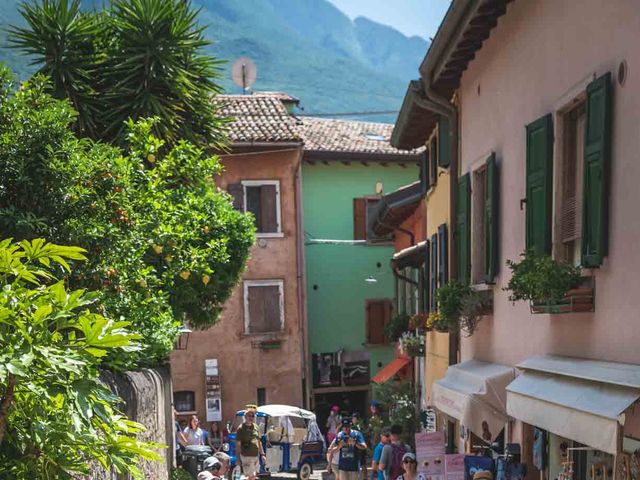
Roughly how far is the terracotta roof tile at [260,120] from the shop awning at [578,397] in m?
20.1

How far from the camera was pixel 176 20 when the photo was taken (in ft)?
51.8

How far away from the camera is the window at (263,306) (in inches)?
1192

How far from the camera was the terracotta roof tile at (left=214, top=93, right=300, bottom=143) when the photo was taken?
29359 mm

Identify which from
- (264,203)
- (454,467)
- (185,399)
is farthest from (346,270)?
(454,467)

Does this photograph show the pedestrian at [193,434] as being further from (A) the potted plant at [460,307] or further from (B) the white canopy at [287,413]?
(A) the potted plant at [460,307]

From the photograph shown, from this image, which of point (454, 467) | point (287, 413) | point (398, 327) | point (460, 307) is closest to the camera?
point (454, 467)

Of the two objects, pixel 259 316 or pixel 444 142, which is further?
pixel 259 316

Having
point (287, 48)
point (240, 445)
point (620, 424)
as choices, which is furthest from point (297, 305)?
point (287, 48)

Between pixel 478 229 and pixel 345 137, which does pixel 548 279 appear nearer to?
pixel 478 229

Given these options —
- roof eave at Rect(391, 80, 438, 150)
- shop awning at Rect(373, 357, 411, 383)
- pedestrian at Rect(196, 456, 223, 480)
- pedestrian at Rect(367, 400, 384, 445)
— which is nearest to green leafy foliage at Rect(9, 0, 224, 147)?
roof eave at Rect(391, 80, 438, 150)

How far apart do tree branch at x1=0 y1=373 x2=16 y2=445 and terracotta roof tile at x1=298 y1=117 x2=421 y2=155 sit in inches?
1060

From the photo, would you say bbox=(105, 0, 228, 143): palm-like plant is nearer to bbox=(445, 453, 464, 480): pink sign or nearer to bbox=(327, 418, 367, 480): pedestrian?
bbox=(327, 418, 367, 480): pedestrian

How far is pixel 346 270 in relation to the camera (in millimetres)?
33500

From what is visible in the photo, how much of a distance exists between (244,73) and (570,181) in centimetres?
3054
